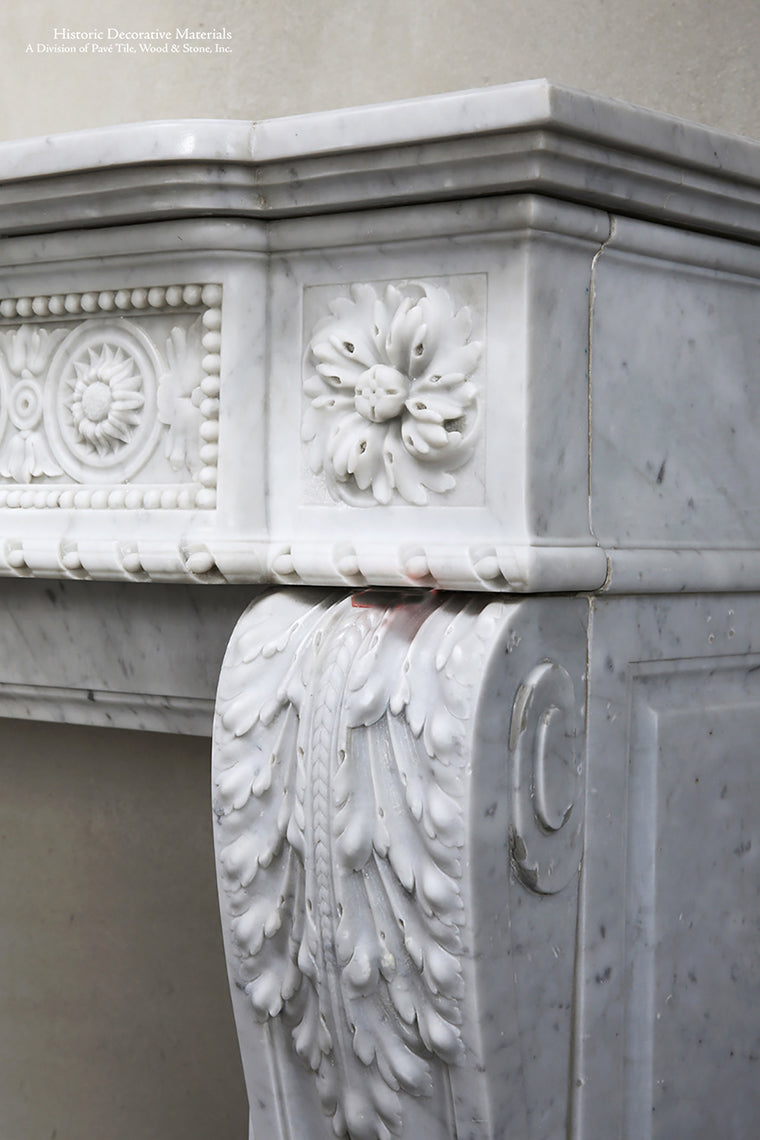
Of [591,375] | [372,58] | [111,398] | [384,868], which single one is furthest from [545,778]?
[372,58]

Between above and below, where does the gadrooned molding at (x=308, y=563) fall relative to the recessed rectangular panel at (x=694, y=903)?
above

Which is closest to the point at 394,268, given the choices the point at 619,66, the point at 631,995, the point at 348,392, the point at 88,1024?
the point at 348,392

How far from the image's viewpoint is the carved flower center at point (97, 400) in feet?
3.20

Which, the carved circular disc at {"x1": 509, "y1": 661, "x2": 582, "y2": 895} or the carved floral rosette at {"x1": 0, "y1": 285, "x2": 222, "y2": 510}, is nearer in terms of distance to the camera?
the carved circular disc at {"x1": 509, "y1": 661, "x2": 582, "y2": 895}

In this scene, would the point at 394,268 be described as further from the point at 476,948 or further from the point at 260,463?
the point at 476,948

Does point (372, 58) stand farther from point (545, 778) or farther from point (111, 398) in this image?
point (545, 778)

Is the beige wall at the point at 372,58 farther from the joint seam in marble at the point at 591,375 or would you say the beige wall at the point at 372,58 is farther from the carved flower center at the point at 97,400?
the carved flower center at the point at 97,400

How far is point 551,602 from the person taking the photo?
0.83m

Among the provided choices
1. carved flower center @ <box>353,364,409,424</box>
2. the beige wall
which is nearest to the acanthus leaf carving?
carved flower center @ <box>353,364,409,424</box>

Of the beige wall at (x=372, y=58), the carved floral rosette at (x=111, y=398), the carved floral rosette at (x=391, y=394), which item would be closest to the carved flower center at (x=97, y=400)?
the carved floral rosette at (x=111, y=398)

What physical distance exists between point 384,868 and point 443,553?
19 cm

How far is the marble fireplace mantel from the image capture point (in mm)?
808

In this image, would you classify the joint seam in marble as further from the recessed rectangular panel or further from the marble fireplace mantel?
the recessed rectangular panel

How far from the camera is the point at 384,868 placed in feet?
2.73
